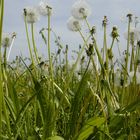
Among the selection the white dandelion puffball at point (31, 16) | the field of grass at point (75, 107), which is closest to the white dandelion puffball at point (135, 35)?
the field of grass at point (75, 107)

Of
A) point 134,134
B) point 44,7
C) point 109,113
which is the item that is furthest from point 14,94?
point 44,7

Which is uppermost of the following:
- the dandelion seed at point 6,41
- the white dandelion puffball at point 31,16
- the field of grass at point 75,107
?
the white dandelion puffball at point 31,16

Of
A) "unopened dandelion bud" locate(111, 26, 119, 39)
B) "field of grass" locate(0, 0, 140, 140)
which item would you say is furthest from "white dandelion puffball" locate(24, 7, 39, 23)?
"unopened dandelion bud" locate(111, 26, 119, 39)

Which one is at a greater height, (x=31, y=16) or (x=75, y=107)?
(x=31, y=16)

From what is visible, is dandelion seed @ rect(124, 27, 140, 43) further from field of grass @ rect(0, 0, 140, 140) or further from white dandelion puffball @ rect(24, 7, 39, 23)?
white dandelion puffball @ rect(24, 7, 39, 23)

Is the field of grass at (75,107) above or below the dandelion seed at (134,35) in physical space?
below

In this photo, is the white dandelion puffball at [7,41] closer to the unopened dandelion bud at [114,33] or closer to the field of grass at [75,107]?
the field of grass at [75,107]

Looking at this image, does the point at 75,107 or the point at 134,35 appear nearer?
the point at 75,107

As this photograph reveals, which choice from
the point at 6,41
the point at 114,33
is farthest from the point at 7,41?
the point at 114,33

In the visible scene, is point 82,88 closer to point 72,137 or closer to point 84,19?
point 72,137

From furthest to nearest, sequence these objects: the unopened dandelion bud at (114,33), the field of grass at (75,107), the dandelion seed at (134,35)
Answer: the dandelion seed at (134,35) → the unopened dandelion bud at (114,33) → the field of grass at (75,107)

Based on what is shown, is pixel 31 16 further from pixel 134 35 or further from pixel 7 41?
pixel 134 35

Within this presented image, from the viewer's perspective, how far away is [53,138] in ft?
4.93

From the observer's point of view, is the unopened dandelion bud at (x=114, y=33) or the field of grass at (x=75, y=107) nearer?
the field of grass at (x=75, y=107)
